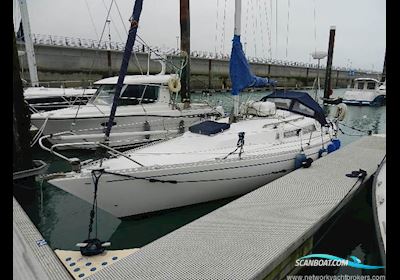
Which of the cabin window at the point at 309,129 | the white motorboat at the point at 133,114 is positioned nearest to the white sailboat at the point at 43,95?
the white motorboat at the point at 133,114

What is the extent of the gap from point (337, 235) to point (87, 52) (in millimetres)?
31732

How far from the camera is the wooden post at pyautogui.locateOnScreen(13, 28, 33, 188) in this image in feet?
19.0

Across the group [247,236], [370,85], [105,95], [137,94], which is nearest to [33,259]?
[247,236]

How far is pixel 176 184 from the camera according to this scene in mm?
5656

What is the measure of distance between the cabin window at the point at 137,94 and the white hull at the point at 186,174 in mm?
4008

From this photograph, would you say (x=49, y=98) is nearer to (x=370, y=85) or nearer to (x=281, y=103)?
(x=281, y=103)

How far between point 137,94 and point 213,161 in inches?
226

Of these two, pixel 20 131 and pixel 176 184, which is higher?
pixel 20 131

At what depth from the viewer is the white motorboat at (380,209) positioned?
379cm

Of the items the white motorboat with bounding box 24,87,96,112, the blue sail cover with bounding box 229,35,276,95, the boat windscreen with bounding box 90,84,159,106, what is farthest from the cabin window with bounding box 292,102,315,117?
the white motorboat with bounding box 24,87,96,112

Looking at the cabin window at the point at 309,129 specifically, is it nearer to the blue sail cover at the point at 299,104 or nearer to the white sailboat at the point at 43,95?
the blue sail cover at the point at 299,104

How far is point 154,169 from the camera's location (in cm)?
542
